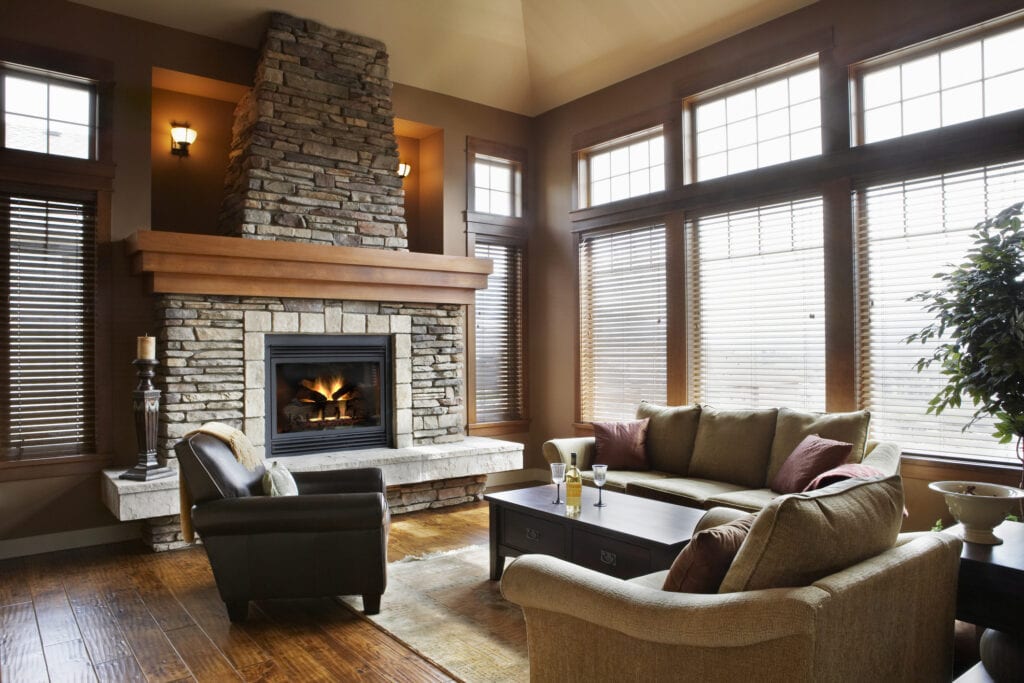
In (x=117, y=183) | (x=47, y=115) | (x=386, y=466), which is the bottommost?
(x=386, y=466)

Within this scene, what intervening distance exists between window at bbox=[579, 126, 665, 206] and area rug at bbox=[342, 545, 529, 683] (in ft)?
11.3

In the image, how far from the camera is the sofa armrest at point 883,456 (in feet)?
12.8

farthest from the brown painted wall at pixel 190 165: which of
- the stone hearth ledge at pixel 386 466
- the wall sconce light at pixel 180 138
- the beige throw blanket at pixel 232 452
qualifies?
the beige throw blanket at pixel 232 452

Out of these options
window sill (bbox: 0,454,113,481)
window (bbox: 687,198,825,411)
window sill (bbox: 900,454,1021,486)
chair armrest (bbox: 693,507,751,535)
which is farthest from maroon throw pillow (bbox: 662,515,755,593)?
window sill (bbox: 0,454,113,481)

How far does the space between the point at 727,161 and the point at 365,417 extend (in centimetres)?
351

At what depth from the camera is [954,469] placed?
4086 mm

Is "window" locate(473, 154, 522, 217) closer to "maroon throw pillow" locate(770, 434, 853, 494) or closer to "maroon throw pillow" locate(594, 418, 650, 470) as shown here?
"maroon throw pillow" locate(594, 418, 650, 470)

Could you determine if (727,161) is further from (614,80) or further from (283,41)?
(283,41)

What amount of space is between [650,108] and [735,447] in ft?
9.73

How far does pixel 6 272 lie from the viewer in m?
4.45

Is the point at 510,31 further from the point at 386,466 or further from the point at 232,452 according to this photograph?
the point at 232,452

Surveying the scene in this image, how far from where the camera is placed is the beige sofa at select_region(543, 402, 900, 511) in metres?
4.10

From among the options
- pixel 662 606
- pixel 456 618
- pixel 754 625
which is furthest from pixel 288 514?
pixel 754 625

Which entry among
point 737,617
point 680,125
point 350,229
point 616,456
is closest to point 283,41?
point 350,229
